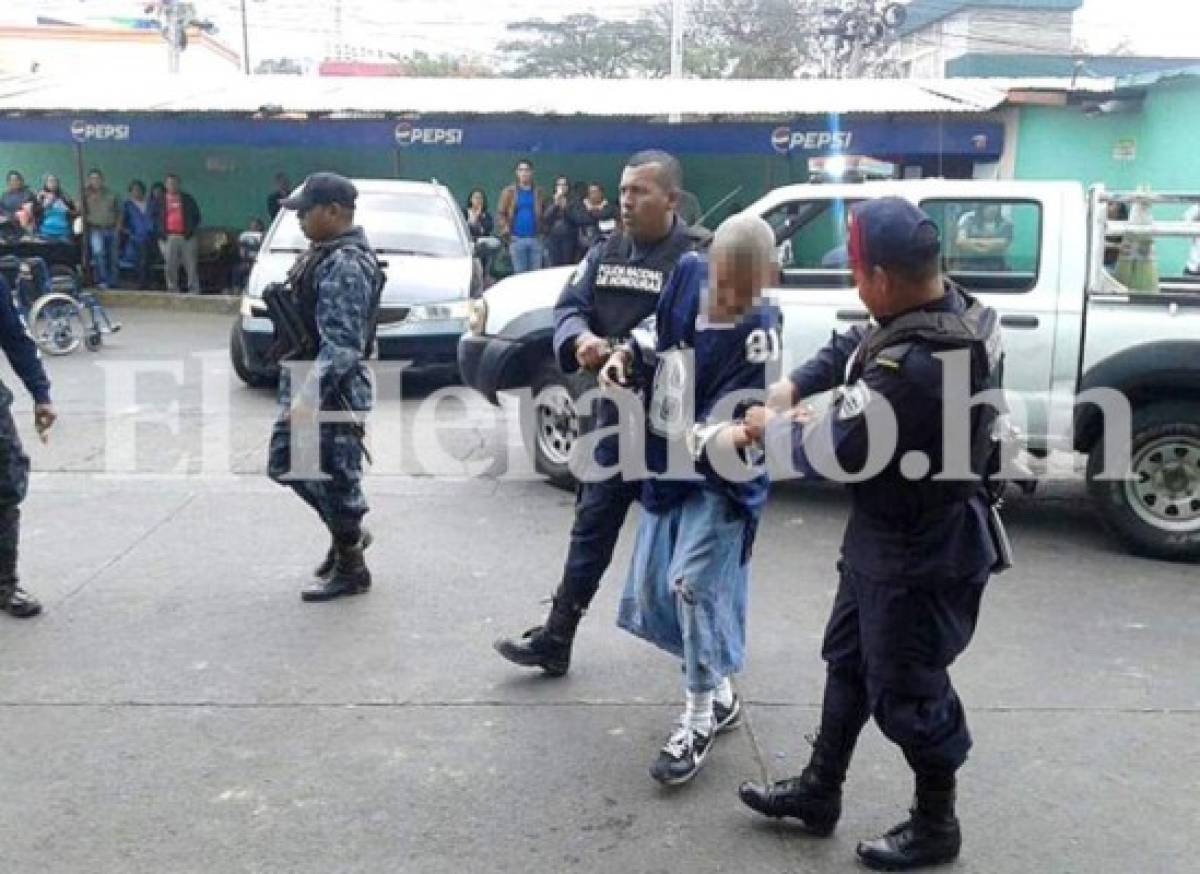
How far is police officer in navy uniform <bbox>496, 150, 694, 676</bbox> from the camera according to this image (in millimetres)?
3783

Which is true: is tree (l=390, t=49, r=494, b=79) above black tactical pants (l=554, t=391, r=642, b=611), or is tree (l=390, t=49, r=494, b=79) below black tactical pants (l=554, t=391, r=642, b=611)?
above

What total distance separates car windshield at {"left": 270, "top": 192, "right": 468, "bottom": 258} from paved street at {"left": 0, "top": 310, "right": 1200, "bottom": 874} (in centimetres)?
438

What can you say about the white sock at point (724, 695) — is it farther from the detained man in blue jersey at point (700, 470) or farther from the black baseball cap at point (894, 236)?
the black baseball cap at point (894, 236)

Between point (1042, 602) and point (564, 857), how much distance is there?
3013mm

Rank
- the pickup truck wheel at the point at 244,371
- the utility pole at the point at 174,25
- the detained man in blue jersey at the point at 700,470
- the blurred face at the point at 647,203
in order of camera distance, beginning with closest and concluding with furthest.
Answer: the detained man in blue jersey at the point at 700,470 → the blurred face at the point at 647,203 → the pickup truck wheel at the point at 244,371 → the utility pole at the point at 174,25

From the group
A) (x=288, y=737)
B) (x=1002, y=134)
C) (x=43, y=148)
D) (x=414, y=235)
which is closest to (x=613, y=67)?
(x=43, y=148)

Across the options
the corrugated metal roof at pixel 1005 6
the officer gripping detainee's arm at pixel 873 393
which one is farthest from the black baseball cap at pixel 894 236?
the corrugated metal roof at pixel 1005 6

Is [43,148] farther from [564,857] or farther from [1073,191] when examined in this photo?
[564,857]

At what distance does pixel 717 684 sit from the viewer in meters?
3.63

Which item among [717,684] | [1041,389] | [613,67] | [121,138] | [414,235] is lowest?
[717,684]

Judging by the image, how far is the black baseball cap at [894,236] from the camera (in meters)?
2.75

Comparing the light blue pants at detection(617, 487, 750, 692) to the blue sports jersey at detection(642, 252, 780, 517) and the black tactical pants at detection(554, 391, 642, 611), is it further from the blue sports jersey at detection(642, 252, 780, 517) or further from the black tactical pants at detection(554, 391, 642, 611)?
the black tactical pants at detection(554, 391, 642, 611)

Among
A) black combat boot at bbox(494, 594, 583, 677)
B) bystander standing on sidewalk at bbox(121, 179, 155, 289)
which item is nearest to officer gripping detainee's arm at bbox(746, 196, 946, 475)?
black combat boot at bbox(494, 594, 583, 677)

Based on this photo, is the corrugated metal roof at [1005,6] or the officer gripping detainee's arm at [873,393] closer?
the officer gripping detainee's arm at [873,393]
